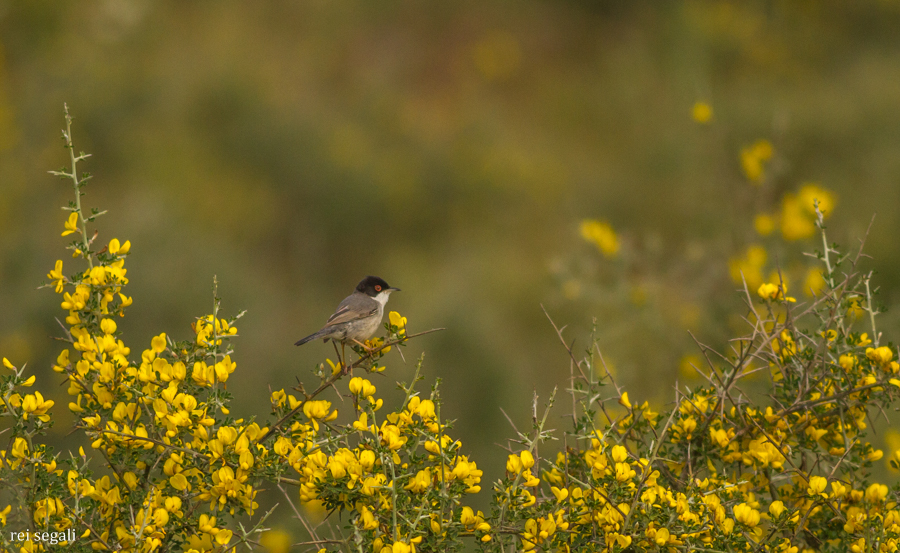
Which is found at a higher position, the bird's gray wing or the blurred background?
the blurred background

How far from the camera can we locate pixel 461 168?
1666 centimetres

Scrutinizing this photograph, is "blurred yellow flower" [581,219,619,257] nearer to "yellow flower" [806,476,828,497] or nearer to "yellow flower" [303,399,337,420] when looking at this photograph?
"yellow flower" [806,476,828,497]

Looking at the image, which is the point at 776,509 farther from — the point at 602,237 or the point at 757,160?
the point at 757,160

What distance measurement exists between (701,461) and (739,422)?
0.18m

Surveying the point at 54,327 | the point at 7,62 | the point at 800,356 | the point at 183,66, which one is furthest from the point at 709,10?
the point at 800,356

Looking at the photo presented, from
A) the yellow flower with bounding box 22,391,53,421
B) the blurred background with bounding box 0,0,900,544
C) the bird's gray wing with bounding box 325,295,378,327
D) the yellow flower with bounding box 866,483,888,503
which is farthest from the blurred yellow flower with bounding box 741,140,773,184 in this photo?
the yellow flower with bounding box 22,391,53,421

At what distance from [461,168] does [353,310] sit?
13.0 meters

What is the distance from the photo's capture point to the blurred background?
24.6ft

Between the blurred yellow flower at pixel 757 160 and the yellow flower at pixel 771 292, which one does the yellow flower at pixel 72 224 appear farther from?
the blurred yellow flower at pixel 757 160

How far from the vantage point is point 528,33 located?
22.5m

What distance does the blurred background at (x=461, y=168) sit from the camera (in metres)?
7.48

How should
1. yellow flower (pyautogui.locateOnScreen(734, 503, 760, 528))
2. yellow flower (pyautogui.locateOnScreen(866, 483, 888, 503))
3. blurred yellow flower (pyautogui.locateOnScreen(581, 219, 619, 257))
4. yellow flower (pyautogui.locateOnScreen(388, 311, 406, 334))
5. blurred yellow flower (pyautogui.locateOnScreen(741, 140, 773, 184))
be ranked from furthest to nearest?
blurred yellow flower (pyautogui.locateOnScreen(581, 219, 619, 257)) < blurred yellow flower (pyautogui.locateOnScreen(741, 140, 773, 184)) < yellow flower (pyautogui.locateOnScreen(388, 311, 406, 334)) < yellow flower (pyautogui.locateOnScreen(866, 483, 888, 503)) < yellow flower (pyautogui.locateOnScreen(734, 503, 760, 528))

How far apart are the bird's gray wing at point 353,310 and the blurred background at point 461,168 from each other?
2120mm

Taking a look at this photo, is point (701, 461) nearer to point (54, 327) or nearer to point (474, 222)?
point (54, 327)
